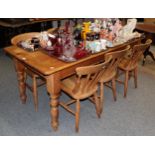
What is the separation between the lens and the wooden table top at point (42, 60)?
2.08 m

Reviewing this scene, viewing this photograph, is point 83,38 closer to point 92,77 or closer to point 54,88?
point 92,77

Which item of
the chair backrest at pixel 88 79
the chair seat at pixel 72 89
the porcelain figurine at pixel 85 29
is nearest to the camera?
Result: the chair backrest at pixel 88 79

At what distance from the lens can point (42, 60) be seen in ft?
7.42

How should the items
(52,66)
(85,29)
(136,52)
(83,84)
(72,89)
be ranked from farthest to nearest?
(136,52) < (85,29) < (72,89) < (83,84) < (52,66)

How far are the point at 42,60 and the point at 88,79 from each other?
1.70 ft

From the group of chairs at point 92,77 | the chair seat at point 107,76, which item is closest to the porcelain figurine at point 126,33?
the group of chairs at point 92,77

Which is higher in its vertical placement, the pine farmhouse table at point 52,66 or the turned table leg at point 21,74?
the pine farmhouse table at point 52,66

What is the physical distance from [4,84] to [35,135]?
1311 mm

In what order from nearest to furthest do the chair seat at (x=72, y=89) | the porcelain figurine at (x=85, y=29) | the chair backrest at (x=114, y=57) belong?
1. the chair seat at (x=72, y=89)
2. the chair backrest at (x=114, y=57)
3. the porcelain figurine at (x=85, y=29)

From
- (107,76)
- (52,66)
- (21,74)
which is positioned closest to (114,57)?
(107,76)

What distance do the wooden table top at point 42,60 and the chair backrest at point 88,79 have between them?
0.59 ft

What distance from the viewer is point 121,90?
3.32 m

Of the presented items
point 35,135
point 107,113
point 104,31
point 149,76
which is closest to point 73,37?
point 104,31

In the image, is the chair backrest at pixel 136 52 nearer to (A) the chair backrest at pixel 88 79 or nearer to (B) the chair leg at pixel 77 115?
(A) the chair backrest at pixel 88 79
